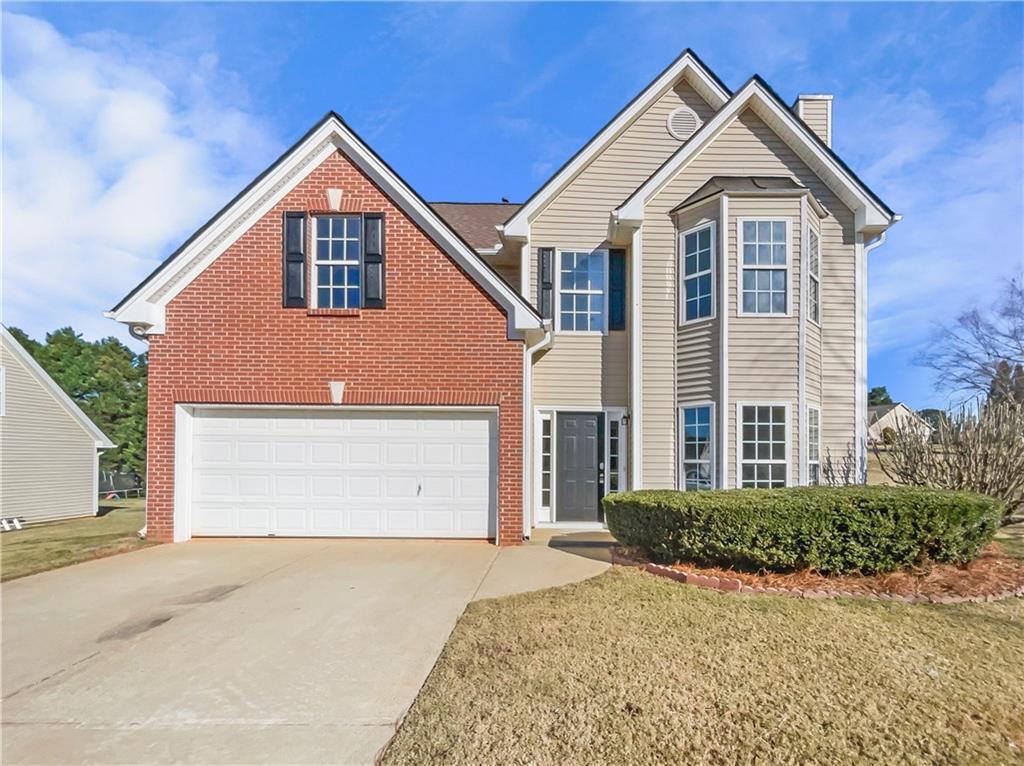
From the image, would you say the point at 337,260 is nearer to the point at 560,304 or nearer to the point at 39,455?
the point at 560,304

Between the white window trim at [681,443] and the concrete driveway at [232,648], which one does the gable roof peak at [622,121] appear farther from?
the concrete driveway at [232,648]

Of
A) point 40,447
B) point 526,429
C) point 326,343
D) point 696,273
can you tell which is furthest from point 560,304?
point 40,447

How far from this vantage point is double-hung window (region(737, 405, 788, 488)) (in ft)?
31.0

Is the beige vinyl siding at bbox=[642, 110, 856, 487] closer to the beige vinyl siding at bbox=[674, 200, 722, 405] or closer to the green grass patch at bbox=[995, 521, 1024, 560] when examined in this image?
the beige vinyl siding at bbox=[674, 200, 722, 405]

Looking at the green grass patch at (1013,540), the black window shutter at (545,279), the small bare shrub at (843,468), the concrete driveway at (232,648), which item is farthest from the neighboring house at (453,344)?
the green grass patch at (1013,540)

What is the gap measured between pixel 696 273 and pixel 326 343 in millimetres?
6744

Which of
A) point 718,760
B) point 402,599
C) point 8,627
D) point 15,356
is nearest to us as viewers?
point 718,760

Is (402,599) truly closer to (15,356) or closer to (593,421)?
(593,421)

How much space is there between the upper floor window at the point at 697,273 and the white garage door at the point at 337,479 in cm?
439

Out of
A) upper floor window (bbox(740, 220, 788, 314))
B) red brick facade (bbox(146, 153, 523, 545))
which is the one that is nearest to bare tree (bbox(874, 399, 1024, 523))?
upper floor window (bbox(740, 220, 788, 314))

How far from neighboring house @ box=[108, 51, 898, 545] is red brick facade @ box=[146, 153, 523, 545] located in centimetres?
3

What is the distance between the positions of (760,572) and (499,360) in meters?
4.83

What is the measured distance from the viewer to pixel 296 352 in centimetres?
904

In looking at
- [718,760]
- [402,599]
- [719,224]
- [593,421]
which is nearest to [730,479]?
[593,421]
